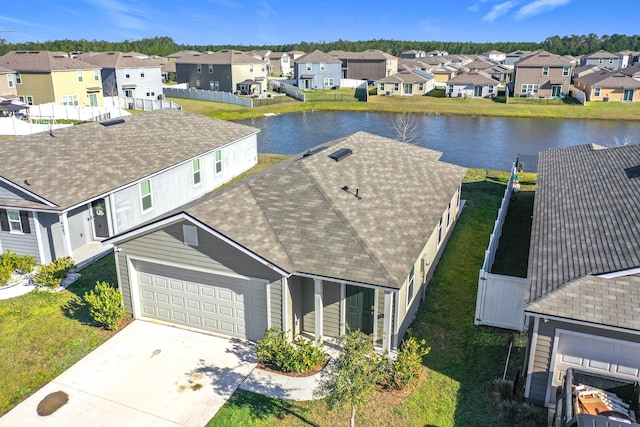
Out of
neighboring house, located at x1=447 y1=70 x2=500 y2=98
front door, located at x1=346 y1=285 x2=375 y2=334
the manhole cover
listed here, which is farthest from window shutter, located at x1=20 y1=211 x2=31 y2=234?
neighboring house, located at x1=447 y1=70 x2=500 y2=98

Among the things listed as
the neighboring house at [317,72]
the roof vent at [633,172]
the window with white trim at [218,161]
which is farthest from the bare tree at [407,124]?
the roof vent at [633,172]

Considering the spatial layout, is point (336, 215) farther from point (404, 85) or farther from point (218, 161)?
point (404, 85)

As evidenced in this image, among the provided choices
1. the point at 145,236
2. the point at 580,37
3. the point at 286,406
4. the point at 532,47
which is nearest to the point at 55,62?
the point at 145,236

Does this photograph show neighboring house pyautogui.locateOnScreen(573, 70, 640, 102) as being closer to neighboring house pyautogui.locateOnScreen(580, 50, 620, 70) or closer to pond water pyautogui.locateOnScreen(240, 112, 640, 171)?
pond water pyautogui.locateOnScreen(240, 112, 640, 171)

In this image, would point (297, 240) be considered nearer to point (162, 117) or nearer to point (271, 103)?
point (162, 117)

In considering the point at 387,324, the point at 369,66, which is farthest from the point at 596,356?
the point at 369,66
